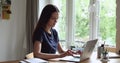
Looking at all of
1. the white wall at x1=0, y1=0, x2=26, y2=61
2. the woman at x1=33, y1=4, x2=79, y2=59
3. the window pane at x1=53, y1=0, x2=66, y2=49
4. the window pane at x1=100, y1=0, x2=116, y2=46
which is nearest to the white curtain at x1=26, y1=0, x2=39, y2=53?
the white wall at x1=0, y1=0, x2=26, y2=61

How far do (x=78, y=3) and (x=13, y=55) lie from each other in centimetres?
159

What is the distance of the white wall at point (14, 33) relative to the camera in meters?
4.23

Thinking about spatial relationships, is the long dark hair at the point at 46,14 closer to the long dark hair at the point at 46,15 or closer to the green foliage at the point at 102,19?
the long dark hair at the point at 46,15

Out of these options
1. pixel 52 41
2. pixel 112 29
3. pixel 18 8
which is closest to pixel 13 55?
pixel 18 8

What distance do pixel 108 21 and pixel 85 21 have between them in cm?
46

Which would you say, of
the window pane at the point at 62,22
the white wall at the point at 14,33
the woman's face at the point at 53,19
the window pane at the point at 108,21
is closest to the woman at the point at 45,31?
the woman's face at the point at 53,19

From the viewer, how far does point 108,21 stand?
341 cm

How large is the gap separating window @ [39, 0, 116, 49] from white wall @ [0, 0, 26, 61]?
0.45 metres

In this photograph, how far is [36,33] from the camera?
2.65 meters

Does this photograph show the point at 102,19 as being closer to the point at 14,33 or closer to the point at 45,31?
the point at 45,31

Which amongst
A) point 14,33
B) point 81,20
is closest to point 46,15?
point 81,20

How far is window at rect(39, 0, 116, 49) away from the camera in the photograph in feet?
11.1

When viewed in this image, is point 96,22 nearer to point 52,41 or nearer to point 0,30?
point 52,41

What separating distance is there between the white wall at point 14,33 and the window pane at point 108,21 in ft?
5.31
